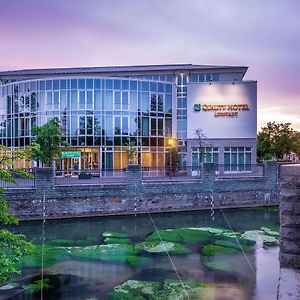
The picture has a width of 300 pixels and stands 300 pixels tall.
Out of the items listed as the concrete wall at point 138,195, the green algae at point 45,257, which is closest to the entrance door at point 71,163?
the concrete wall at point 138,195

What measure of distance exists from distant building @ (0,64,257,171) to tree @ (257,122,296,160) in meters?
20.3

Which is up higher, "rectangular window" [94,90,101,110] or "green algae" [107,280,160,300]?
"rectangular window" [94,90,101,110]

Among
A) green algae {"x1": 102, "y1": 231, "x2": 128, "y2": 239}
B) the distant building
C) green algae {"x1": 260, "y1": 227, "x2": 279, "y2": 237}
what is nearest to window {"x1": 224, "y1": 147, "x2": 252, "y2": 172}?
the distant building

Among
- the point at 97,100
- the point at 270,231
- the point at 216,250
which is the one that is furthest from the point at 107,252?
the point at 97,100

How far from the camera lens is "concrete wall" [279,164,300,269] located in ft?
19.9

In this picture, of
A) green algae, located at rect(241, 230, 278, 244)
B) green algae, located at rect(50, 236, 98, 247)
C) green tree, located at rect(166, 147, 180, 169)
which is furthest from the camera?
green tree, located at rect(166, 147, 180, 169)

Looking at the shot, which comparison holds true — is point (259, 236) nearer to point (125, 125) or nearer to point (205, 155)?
point (205, 155)

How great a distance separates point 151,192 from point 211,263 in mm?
13485

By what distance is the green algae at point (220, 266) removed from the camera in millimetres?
16672

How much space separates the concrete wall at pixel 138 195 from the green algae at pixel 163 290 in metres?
14.2

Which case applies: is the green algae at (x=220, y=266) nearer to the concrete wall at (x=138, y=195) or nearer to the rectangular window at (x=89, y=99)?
the concrete wall at (x=138, y=195)

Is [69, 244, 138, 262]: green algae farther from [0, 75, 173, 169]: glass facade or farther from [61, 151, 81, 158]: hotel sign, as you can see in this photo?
[0, 75, 173, 169]: glass facade

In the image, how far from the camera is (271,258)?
60.3 ft

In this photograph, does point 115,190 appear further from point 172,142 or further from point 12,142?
point 12,142
